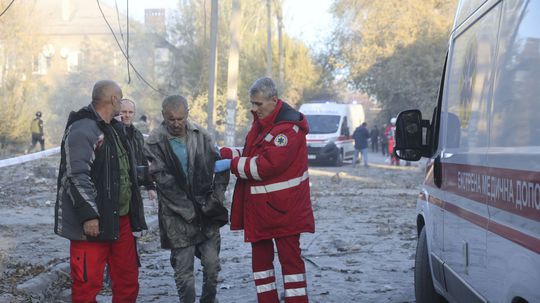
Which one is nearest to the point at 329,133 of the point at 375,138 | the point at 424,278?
the point at 375,138

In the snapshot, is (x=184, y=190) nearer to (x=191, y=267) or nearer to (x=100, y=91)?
(x=191, y=267)

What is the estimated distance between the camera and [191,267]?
5.82m

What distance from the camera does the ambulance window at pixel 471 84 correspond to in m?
3.92

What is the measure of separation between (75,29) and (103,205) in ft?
196

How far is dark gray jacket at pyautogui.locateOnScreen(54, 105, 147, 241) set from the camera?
490 centimetres

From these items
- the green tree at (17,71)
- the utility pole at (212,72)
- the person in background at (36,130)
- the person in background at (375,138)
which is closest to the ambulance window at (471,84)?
the utility pole at (212,72)

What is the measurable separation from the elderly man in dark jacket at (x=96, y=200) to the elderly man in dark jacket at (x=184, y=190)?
0.39m

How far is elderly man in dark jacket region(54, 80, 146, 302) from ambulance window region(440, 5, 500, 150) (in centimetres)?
218

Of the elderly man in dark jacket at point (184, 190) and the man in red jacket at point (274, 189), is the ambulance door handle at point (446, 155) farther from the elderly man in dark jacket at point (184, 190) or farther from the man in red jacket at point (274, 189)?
the elderly man in dark jacket at point (184, 190)

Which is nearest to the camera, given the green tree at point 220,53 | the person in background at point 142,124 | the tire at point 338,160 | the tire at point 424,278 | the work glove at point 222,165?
the work glove at point 222,165

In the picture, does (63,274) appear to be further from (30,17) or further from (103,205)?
(30,17)

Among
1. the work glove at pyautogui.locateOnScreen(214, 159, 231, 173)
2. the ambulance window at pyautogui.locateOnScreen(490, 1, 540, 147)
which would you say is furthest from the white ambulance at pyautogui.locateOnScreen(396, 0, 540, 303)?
the work glove at pyautogui.locateOnScreen(214, 159, 231, 173)

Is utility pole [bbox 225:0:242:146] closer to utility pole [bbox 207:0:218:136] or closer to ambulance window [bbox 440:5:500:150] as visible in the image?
utility pole [bbox 207:0:218:136]

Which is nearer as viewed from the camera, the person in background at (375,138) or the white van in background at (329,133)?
the white van in background at (329,133)
